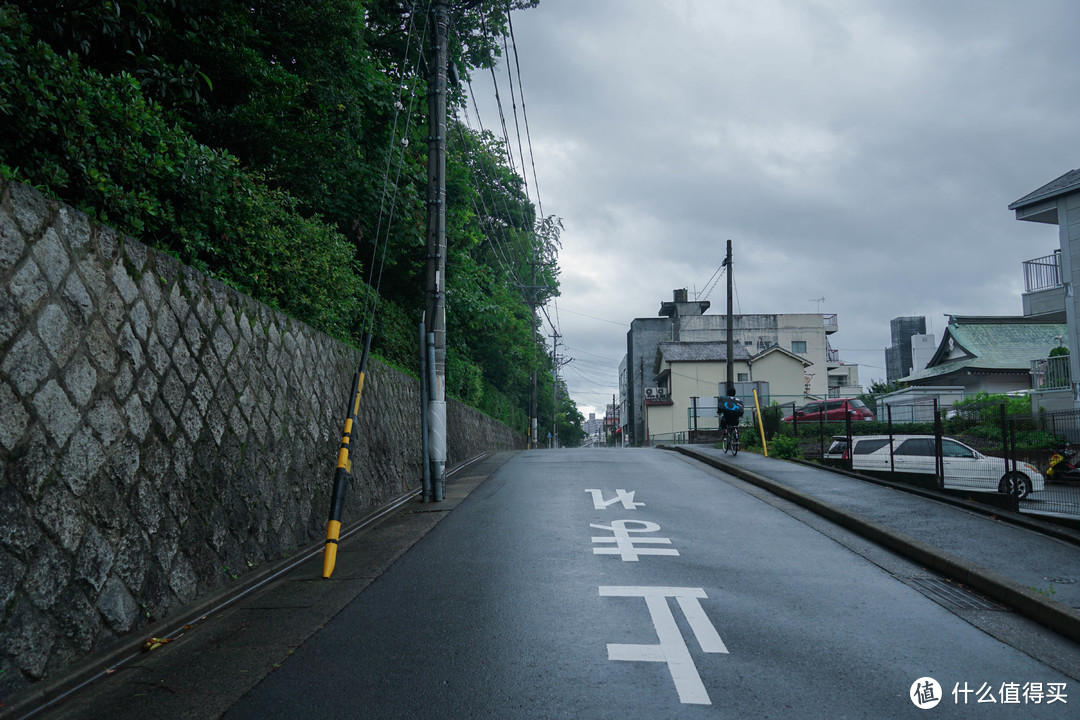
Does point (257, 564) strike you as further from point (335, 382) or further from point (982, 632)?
point (982, 632)

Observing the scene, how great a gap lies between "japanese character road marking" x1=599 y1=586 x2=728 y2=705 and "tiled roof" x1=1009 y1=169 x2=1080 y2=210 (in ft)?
79.3

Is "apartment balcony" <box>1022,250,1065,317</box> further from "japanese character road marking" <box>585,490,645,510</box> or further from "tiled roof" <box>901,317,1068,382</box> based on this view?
"japanese character road marking" <box>585,490,645,510</box>

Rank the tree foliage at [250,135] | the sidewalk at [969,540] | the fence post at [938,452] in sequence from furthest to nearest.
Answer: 1. the fence post at [938,452]
2. the sidewalk at [969,540]
3. the tree foliage at [250,135]

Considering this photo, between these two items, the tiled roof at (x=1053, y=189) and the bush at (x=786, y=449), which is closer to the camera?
the bush at (x=786, y=449)

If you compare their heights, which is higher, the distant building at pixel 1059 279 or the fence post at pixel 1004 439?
the distant building at pixel 1059 279

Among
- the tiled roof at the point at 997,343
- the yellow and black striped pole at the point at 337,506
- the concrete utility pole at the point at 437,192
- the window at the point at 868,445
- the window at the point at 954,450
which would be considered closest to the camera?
the yellow and black striped pole at the point at 337,506

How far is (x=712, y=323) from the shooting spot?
224ft

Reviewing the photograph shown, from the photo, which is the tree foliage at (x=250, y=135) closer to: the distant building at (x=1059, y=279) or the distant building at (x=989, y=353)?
the distant building at (x=1059, y=279)

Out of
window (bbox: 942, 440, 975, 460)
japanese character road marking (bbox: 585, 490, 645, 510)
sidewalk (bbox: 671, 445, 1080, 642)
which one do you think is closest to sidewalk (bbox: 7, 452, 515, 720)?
japanese character road marking (bbox: 585, 490, 645, 510)

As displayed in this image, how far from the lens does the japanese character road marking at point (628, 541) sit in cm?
712

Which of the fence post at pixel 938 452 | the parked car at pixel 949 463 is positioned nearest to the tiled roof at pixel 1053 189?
the parked car at pixel 949 463

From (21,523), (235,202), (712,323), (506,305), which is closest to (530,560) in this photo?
(21,523)

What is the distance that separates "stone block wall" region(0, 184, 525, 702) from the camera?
3.94 meters

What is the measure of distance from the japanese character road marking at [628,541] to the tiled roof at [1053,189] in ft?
72.7
